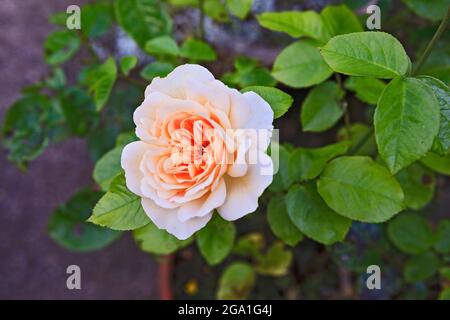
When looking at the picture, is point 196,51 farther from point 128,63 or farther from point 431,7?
point 431,7

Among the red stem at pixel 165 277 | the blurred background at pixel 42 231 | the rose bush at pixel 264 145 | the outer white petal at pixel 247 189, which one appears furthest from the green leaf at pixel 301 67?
the blurred background at pixel 42 231

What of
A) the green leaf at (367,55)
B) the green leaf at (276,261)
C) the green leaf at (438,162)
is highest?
the green leaf at (367,55)

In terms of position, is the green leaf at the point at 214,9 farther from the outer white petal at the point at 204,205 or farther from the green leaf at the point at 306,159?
the outer white petal at the point at 204,205

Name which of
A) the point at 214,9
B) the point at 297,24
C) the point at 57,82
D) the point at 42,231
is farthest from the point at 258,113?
the point at 42,231

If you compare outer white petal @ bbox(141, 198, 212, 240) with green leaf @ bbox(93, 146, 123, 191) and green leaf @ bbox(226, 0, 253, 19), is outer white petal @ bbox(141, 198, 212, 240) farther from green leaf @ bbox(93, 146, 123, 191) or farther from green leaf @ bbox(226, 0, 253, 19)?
green leaf @ bbox(226, 0, 253, 19)
